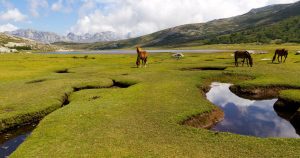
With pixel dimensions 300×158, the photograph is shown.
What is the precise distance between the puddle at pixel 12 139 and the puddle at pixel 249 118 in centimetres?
1620

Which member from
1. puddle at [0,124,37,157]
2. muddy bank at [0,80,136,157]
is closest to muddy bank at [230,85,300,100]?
muddy bank at [0,80,136,157]

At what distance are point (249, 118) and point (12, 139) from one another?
22024 millimetres

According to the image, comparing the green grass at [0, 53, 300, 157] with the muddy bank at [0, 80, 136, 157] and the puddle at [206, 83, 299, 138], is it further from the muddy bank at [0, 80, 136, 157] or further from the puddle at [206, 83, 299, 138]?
the puddle at [206, 83, 299, 138]

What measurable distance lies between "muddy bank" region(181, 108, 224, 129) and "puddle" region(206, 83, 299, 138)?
48 centimetres

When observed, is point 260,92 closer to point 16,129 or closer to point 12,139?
point 16,129

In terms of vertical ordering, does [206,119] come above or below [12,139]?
above

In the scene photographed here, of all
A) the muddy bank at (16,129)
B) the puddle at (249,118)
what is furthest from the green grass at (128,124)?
the puddle at (249,118)

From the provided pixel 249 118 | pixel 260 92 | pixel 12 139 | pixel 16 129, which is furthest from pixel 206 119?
pixel 16 129

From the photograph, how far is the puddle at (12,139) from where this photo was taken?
22.8 meters

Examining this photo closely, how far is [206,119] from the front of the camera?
27078mm

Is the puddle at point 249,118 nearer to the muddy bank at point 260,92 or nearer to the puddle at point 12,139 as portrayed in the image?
the muddy bank at point 260,92

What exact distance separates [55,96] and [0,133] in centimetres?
929

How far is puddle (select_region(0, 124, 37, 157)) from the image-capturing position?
22.8 metres

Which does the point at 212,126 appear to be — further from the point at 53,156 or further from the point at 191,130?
the point at 53,156
